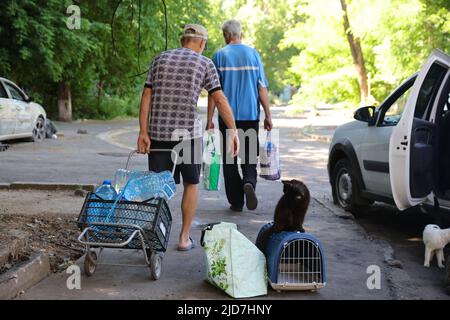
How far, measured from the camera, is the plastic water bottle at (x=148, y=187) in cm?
517

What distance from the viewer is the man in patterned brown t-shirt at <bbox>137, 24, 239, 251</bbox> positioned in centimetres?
564

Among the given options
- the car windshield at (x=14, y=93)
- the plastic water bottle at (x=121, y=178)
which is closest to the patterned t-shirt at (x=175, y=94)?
the plastic water bottle at (x=121, y=178)

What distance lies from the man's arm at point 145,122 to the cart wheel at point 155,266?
1001 millimetres

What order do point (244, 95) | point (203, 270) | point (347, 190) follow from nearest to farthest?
point (203, 270) < point (244, 95) < point (347, 190)

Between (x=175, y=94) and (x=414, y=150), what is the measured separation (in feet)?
7.23

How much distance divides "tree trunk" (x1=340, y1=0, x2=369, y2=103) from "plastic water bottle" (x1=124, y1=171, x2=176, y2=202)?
2375cm

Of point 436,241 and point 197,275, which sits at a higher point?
point 436,241

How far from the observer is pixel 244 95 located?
7840 mm

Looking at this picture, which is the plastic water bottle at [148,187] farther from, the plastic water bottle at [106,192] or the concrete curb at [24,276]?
the concrete curb at [24,276]

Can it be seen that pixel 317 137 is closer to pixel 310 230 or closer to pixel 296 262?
pixel 310 230

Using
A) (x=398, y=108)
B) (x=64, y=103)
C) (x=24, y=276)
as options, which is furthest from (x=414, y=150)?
(x=64, y=103)

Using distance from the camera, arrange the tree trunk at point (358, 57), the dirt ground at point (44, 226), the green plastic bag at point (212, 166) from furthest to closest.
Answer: the tree trunk at point (358, 57)
the green plastic bag at point (212, 166)
the dirt ground at point (44, 226)

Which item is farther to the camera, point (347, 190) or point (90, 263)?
point (347, 190)

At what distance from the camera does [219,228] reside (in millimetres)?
4812
